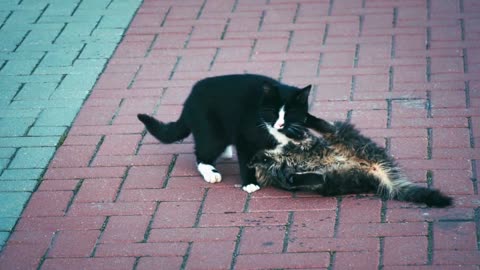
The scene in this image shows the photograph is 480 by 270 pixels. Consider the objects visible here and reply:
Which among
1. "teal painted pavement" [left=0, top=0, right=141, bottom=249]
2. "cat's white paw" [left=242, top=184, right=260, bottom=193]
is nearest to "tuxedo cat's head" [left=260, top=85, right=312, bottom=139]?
"cat's white paw" [left=242, top=184, right=260, bottom=193]

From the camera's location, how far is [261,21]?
694cm

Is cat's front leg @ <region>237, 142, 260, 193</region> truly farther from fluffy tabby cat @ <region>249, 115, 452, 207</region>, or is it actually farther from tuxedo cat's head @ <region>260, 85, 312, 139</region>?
tuxedo cat's head @ <region>260, 85, 312, 139</region>

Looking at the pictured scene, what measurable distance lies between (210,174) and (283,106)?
603 mm

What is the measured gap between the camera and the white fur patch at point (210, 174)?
493cm

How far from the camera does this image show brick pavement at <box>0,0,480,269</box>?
431 cm

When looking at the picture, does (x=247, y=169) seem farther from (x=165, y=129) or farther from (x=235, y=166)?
(x=165, y=129)

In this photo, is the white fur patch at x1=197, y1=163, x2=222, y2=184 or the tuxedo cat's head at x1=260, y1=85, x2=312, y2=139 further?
the white fur patch at x1=197, y1=163, x2=222, y2=184

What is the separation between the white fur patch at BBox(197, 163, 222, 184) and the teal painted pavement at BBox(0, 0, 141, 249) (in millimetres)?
948

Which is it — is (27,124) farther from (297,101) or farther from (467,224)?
(467,224)

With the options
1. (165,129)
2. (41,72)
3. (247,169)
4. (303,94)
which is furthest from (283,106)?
(41,72)

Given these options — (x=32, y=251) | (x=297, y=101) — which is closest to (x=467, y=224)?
(x=297, y=101)

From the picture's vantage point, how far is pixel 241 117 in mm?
4797

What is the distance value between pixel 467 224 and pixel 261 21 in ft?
10.0

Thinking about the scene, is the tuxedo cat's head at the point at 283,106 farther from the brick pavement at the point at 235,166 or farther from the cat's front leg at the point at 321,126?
the brick pavement at the point at 235,166
